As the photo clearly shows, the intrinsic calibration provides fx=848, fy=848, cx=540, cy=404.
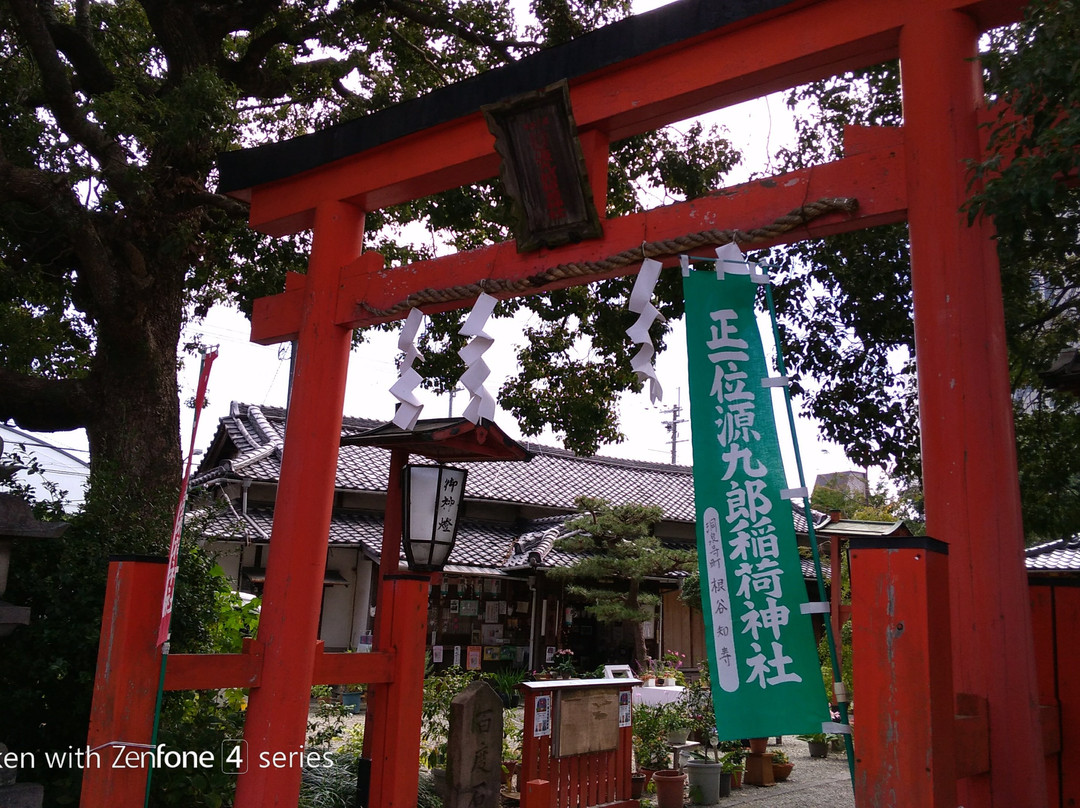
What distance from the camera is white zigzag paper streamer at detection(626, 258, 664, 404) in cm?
369

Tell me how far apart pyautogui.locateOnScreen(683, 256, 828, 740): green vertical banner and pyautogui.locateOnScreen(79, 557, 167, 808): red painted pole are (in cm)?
275

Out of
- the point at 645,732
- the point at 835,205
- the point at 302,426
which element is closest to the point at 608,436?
the point at 645,732

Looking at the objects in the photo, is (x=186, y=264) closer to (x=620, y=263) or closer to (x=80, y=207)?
(x=80, y=207)

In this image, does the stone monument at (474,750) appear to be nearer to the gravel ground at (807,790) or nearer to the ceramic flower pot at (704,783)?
the ceramic flower pot at (704,783)

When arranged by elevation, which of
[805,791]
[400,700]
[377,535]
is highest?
[377,535]

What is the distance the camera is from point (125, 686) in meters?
3.91

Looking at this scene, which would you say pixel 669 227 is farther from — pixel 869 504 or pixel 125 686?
pixel 869 504

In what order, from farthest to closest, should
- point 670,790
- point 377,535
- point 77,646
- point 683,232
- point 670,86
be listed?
point 377,535
point 670,790
point 77,646
point 670,86
point 683,232

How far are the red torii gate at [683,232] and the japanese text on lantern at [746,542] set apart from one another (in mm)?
449

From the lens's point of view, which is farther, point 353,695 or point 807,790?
point 353,695

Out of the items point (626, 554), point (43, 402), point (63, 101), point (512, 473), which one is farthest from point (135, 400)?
point (512, 473)

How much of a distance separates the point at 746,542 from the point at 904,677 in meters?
0.67

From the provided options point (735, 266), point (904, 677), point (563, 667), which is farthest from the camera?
point (563, 667)

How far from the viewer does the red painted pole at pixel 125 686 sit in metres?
3.83
